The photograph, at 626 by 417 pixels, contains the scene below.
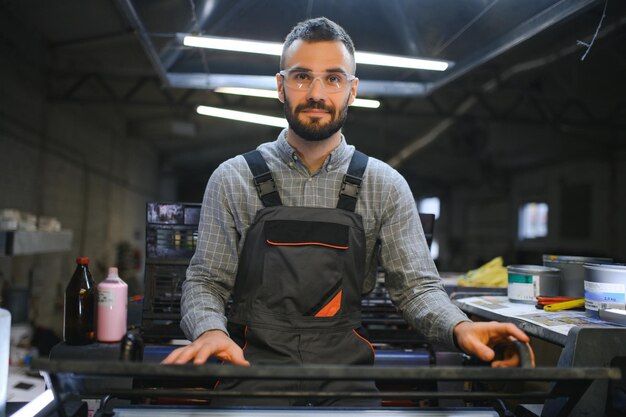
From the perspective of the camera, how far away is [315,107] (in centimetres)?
158

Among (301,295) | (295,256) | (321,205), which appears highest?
(321,205)

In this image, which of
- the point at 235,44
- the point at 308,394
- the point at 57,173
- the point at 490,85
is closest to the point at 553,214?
the point at 490,85

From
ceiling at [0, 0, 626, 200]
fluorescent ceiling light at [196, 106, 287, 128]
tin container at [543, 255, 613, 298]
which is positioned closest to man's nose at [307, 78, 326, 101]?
tin container at [543, 255, 613, 298]

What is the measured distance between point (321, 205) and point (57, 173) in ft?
22.2

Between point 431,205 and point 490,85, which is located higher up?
point 490,85

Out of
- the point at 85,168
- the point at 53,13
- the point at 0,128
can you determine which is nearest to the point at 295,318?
the point at 0,128

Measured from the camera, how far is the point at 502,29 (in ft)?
9.71

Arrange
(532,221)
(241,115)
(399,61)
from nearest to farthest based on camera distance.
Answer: (399,61)
(241,115)
(532,221)

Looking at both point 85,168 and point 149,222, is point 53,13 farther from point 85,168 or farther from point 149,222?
point 149,222

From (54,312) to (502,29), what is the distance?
6868 mm

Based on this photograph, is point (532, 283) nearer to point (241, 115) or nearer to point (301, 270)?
point (301, 270)

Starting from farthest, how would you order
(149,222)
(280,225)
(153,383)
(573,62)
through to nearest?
(573,62) → (149,222) → (153,383) → (280,225)

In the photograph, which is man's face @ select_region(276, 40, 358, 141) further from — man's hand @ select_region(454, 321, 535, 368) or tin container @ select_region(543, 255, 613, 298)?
tin container @ select_region(543, 255, 613, 298)

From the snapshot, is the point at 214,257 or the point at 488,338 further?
the point at 214,257
